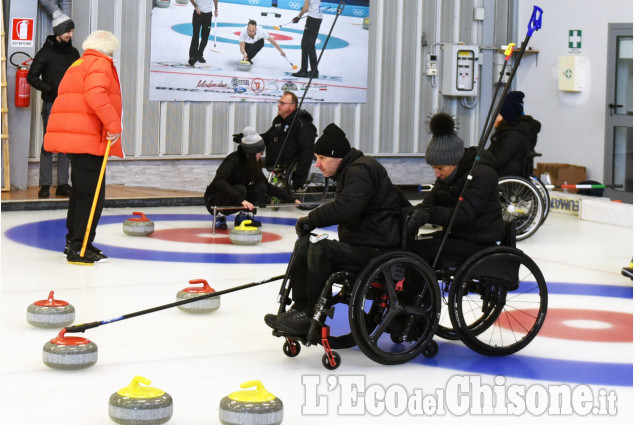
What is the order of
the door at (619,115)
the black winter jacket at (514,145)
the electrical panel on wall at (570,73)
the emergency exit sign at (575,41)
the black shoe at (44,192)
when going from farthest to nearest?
the emergency exit sign at (575,41) → the electrical panel on wall at (570,73) → the door at (619,115) → the black shoe at (44,192) → the black winter jacket at (514,145)

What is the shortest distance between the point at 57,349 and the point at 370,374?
1388 mm

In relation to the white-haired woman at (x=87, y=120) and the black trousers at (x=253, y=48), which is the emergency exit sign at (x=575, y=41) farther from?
the white-haired woman at (x=87, y=120)

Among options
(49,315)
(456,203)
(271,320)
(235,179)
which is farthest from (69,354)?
(235,179)

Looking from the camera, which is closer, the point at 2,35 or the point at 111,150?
the point at 111,150

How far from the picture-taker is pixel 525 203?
9.36 m

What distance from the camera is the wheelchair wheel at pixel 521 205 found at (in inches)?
367

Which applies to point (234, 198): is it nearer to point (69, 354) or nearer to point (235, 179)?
point (235, 179)

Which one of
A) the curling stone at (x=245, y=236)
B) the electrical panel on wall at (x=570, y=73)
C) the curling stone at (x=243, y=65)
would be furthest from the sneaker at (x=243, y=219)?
the electrical panel on wall at (x=570, y=73)

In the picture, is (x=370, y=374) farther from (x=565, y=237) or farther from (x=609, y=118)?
(x=609, y=118)

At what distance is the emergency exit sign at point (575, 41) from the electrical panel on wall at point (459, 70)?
1338 mm

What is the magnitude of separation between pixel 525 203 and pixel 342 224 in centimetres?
471

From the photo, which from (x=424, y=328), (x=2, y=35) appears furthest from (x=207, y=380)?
(x=2, y=35)

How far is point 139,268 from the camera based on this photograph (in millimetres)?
7301

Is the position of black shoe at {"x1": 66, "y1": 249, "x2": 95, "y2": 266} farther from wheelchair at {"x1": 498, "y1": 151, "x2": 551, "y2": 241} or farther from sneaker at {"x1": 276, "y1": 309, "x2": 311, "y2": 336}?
wheelchair at {"x1": 498, "y1": 151, "x2": 551, "y2": 241}
